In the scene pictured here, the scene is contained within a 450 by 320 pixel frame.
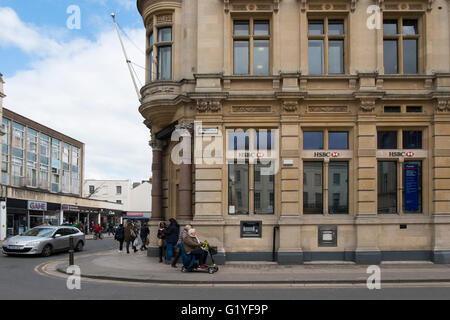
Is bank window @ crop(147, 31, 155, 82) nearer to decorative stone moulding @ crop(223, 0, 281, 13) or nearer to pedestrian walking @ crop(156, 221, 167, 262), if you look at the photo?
decorative stone moulding @ crop(223, 0, 281, 13)

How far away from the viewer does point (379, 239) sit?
654 inches

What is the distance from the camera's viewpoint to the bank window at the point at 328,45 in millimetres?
17375

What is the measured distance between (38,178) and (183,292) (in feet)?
136

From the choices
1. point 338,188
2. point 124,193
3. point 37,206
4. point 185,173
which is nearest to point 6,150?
point 37,206

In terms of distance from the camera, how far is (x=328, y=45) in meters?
17.5

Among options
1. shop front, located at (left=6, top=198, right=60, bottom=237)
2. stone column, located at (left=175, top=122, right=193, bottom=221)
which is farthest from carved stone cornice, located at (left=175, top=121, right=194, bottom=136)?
shop front, located at (left=6, top=198, right=60, bottom=237)

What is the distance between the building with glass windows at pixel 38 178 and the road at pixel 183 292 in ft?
84.8

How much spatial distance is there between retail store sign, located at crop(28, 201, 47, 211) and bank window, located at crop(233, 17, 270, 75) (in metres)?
28.5

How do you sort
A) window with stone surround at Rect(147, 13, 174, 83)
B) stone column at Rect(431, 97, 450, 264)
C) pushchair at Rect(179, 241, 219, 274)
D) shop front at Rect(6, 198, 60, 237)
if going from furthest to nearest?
shop front at Rect(6, 198, 60, 237) → window with stone surround at Rect(147, 13, 174, 83) → stone column at Rect(431, 97, 450, 264) → pushchair at Rect(179, 241, 219, 274)

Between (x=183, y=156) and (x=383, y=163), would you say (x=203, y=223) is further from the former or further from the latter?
(x=383, y=163)

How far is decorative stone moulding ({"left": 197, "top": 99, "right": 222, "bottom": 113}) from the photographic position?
16594mm

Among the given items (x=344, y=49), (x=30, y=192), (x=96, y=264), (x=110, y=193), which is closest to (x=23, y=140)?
(x=30, y=192)
